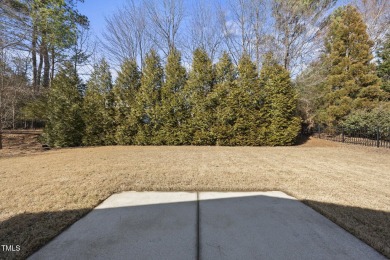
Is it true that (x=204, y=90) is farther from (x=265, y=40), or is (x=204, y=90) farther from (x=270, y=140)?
(x=265, y=40)

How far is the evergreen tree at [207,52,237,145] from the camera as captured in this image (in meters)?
8.86

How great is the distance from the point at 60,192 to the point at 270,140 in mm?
8138

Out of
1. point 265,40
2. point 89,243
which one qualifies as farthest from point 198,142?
point 265,40

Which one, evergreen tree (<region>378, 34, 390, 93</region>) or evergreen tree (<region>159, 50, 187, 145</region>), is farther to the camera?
evergreen tree (<region>378, 34, 390, 93</region>)

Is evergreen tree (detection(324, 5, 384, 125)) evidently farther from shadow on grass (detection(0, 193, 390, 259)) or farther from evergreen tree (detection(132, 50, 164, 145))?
shadow on grass (detection(0, 193, 390, 259))

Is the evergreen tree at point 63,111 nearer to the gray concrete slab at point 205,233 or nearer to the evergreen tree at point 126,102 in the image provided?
the evergreen tree at point 126,102

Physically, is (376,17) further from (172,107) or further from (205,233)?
(205,233)

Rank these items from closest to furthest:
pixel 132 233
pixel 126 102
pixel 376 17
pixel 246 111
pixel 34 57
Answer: pixel 132 233, pixel 246 111, pixel 126 102, pixel 34 57, pixel 376 17

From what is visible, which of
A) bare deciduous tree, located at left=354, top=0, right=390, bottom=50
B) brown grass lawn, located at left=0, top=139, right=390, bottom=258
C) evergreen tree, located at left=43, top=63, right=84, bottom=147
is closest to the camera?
brown grass lawn, located at left=0, top=139, right=390, bottom=258

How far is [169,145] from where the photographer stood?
9156mm

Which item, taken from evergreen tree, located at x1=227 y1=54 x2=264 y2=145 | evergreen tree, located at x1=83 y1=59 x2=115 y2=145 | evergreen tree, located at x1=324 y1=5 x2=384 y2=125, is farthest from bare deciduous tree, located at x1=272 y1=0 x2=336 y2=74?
evergreen tree, located at x1=83 y1=59 x2=115 y2=145

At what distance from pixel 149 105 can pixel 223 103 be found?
358 cm

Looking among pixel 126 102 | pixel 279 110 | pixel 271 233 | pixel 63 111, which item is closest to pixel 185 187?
pixel 271 233

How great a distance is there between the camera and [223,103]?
351 inches
